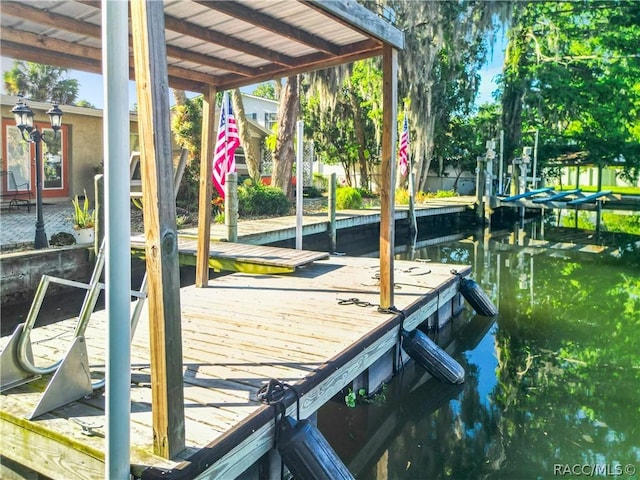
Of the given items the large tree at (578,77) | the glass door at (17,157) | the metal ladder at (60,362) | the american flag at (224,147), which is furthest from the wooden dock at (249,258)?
the large tree at (578,77)

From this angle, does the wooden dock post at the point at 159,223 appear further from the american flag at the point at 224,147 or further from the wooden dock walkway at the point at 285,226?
the wooden dock walkway at the point at 285,226

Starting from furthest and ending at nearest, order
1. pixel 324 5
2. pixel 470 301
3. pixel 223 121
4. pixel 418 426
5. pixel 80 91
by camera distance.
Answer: pixel 80 91 < pixel 470 301 < pixel 223 121 < pixel 418 426 < pixel 324 5

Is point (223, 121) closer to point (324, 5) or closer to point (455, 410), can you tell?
point (324, 5)

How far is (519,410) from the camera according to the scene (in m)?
4.20

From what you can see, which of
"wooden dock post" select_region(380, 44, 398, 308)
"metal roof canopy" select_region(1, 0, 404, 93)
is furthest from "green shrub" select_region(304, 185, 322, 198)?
"wooden dock post" select_region(380, 44, 398, 308)

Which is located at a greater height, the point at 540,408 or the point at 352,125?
the point at 352,125

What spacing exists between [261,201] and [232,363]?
924 cm

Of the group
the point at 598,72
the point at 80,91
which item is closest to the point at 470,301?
the point at 598,72

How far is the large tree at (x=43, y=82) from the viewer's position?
85.4ft

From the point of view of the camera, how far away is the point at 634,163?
20484mm

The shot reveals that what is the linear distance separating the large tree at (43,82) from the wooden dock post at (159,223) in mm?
27433

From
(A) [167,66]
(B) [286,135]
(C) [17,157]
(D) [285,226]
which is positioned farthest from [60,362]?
(C) [17,157]

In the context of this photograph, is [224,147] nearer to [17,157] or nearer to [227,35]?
[227,35]

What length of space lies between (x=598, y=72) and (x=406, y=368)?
19.4m
